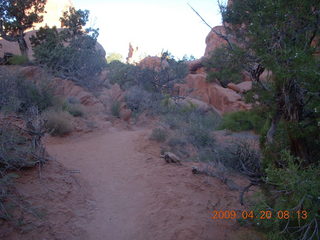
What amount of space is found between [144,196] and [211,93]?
57.0 feet

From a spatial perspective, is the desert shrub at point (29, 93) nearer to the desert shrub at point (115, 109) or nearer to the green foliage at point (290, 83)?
the desert shrub at point (115, 109)

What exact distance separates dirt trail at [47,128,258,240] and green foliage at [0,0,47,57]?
13130 mm

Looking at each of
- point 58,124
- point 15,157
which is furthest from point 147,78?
point 15,157

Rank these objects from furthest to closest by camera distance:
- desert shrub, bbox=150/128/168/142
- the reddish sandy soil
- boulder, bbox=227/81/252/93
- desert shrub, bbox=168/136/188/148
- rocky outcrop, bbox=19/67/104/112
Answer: boulder, bbox=227/81/252/93
rocky outcrop, bbox=19/67/104/112
desert shrub, bbox=150/128/168/142
desert shrub, bbox=168/136/188/148
the reddish sandy soil

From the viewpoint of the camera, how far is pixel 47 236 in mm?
4000

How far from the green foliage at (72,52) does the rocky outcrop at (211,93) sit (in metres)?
6.23

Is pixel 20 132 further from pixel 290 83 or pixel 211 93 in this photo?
pixel 211 93

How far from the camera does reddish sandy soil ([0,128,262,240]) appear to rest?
4.39 metres

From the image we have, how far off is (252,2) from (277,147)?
153 inches

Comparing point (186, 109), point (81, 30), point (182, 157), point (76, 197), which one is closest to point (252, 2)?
point (182, 157)

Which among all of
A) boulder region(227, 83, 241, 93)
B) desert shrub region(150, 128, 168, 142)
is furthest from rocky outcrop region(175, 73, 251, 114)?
desert shrub region(150, 128, 168, 142)

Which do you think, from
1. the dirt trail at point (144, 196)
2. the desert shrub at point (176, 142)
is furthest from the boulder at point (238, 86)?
the dirt trail at point (144, 196)

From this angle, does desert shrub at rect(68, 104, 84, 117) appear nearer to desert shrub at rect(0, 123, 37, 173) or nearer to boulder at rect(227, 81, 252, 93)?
desert shrub at rect(0, 123, 37, 173)

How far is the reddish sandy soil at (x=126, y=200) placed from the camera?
14.4ft
